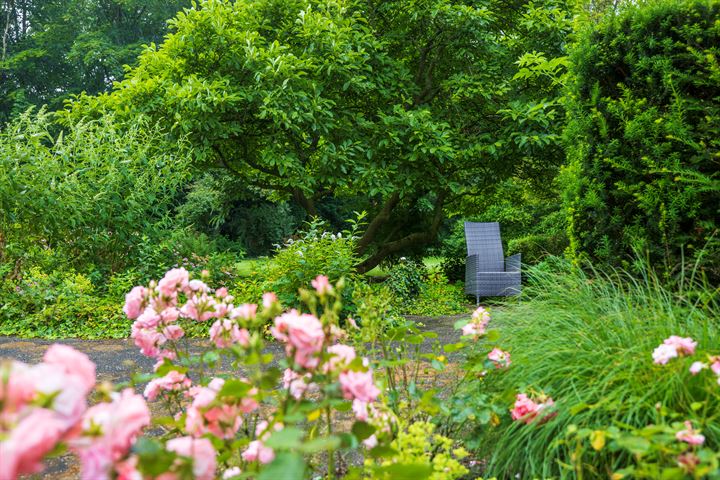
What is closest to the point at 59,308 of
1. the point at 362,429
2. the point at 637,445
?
the point at 362,429

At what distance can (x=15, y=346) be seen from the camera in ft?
14.3

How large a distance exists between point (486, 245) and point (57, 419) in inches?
302

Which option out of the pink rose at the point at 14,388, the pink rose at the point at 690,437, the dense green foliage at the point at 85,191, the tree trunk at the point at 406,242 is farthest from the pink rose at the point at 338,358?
the tree trunk at the point at 406,242

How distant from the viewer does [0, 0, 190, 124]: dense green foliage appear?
741 inches

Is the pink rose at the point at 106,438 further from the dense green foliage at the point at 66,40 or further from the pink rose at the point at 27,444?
the dense green foliage at the point at 66,40

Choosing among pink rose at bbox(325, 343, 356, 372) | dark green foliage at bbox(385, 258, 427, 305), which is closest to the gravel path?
dark green foliage at bbox(385, 258, 427, 305)

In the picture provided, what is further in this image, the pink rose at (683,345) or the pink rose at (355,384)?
the pink rose at (683,345)

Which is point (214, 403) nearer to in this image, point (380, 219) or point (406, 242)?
point (380, 219)

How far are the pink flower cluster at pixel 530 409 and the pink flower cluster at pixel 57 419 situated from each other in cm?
121

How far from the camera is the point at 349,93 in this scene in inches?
267

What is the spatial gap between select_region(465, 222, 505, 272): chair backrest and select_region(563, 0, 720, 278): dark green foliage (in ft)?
15.2

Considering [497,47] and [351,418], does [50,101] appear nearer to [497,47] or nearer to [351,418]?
[497,47]

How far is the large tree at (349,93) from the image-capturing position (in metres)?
6.00

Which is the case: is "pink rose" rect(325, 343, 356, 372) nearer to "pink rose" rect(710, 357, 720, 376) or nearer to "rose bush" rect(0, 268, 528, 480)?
"rose bush" rect(0, 268, 528, 480)
